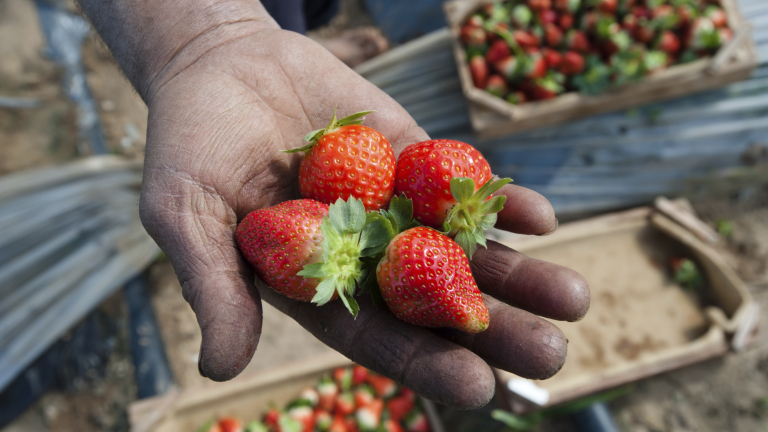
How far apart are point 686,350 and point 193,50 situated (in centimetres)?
294

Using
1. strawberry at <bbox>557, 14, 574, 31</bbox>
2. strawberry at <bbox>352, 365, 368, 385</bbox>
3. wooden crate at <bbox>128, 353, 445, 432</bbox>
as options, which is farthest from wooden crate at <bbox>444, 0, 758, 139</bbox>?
wooden crate at <bbox>128, 353, 445, 432</bbox>

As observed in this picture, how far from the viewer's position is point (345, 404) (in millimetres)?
2656

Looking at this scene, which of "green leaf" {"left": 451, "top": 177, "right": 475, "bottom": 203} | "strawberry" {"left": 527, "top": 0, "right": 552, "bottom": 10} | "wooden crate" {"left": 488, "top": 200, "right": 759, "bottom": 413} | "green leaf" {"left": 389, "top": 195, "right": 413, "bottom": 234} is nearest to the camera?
"green leaf" {"left": 451, "top": 177, "right": 475, "bottom": 203}

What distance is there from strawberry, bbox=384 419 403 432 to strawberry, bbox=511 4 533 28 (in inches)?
106

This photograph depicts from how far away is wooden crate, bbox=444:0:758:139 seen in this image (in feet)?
9.52

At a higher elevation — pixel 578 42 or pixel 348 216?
pixel 348 216

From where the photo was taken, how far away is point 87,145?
385 cm

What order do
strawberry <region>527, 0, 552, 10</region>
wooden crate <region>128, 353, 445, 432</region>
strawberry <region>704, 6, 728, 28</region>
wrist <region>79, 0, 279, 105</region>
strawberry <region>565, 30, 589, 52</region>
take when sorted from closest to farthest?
wrist <region>79, 0, 279, 105</region> → wooden crate <region>128, 353, 445, 432</region> → strawberry <region>704, 6, 728, 28</region> → strawberry <region>565, 30, 589, 52</region> → strawberry <region>527, 0, 552, 10</region>

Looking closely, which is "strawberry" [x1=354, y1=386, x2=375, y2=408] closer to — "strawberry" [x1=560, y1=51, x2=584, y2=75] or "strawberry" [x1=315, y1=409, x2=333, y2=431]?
"strawberry" [x1=315, y1=409, x2=333, y2=431]

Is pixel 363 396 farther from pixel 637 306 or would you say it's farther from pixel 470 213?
pixel 637 306

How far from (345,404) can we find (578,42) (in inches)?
107

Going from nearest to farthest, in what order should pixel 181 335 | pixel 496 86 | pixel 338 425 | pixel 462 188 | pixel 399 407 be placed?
pixel 462 188 → pixel 338 425 → pixel 399 407 → pixel 496 86 → pixel 181 335

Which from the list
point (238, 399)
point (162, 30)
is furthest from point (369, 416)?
point (162, 30)

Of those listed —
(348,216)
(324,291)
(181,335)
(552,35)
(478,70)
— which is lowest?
(181,335)
